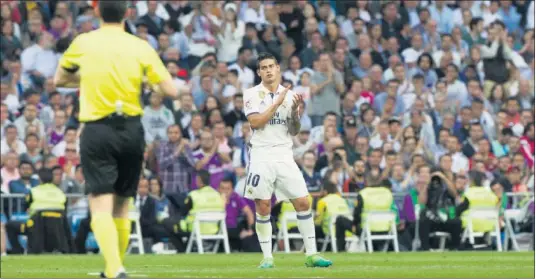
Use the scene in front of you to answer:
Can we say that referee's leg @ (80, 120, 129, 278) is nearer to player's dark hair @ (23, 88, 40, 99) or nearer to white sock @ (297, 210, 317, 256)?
white sock @ (297, 210, 317, 256)

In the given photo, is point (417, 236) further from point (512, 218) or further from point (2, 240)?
point (2, 240)

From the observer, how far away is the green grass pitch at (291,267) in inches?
592

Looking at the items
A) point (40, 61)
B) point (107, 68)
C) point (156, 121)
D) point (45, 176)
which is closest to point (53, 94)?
point (40, 61)

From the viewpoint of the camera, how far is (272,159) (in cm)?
1711

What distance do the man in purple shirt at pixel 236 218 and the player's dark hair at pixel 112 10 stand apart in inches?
536

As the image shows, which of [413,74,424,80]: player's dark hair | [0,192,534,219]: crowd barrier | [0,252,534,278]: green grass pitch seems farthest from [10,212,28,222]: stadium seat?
[413,74,424,80]: player's dark hair

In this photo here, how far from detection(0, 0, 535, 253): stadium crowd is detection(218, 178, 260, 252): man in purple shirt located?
24 millimetres

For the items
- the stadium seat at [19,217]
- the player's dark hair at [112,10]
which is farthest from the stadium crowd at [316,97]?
the player's dark hair at [112,10]

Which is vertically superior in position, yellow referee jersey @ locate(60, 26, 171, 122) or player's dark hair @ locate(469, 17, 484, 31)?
player's dark hair @ locate(469, 17, 484, 31)

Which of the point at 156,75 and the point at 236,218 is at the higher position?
the point at 156,75

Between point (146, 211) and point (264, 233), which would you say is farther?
point (146, 211)

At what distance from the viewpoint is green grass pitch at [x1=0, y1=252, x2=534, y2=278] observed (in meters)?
15.0

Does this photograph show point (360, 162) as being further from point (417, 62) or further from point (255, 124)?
point (255, 124)

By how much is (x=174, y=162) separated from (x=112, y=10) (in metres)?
14.1
